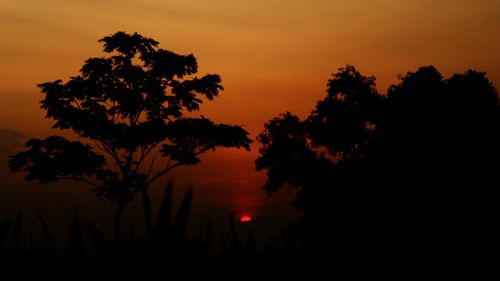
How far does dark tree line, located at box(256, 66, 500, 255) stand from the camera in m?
31.8

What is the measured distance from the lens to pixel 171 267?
0.69 meters

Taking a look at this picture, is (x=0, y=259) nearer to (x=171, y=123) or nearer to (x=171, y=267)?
(x=171, y=267)

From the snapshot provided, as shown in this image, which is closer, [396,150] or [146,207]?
[146,207]

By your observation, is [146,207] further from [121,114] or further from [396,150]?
[396,150]

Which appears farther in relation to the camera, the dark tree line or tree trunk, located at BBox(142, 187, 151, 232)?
the dark tree line

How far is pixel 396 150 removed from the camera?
32750 mm

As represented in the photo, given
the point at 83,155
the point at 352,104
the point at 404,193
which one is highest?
the point at 352,104

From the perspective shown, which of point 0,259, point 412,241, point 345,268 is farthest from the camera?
point 412,241

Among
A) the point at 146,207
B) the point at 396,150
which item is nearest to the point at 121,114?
the point at 146,207

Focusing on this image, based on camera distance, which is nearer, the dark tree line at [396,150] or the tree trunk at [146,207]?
the tree trunk at [146,207]

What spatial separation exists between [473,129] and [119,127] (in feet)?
69.4

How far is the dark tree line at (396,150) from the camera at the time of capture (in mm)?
31766

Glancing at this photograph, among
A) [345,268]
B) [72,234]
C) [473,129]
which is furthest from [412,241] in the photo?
[473,129]

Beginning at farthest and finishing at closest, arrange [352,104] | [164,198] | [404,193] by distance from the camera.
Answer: [352,104]
[404,193]
[164,198]
